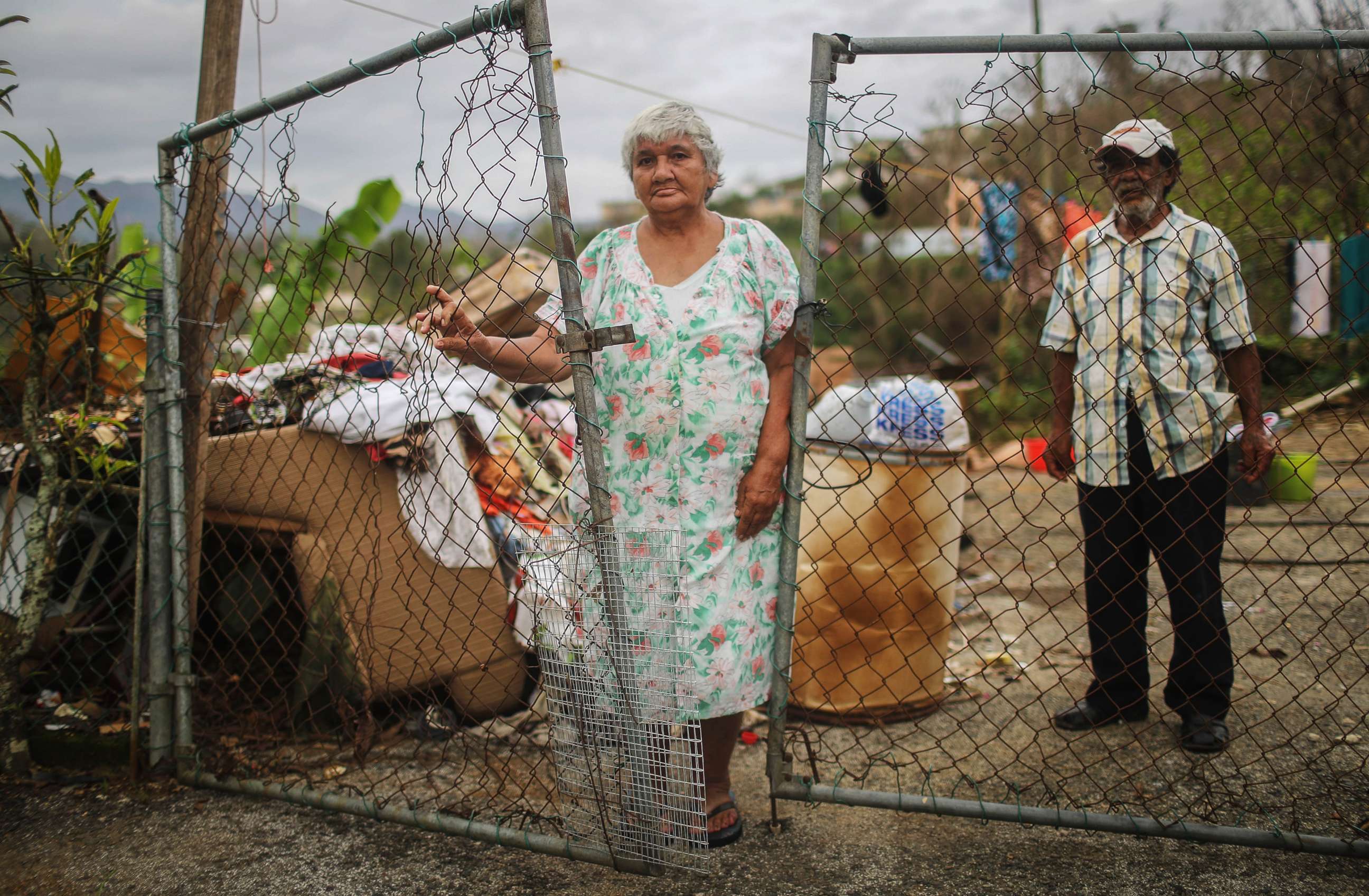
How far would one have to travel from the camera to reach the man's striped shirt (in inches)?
109

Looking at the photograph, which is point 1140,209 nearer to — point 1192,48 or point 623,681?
Result: point 1192,48

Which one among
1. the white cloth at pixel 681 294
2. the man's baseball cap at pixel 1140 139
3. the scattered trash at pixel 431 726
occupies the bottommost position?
the scattered trash at pixel 431 726

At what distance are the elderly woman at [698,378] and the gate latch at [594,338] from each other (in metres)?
0.21

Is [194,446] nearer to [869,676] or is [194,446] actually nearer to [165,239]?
[165,239]

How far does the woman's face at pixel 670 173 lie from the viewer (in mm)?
2410

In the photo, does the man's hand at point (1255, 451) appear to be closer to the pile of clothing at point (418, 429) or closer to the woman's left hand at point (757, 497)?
the woman's left hand at point (757, 497)

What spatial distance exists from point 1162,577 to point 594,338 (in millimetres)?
2057

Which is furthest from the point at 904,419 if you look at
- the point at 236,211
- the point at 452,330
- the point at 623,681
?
the point at 236,211

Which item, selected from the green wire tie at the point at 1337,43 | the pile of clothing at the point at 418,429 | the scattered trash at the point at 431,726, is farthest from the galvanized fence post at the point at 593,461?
the green wire tie at the point at 1337,43

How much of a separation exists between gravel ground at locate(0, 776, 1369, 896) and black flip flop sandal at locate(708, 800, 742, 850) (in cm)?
3

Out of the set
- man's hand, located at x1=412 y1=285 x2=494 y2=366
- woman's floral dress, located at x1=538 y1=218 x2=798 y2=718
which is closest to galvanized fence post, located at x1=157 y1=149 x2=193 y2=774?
man's hand, located at x1=412 y1=285 x2=494 y2=366

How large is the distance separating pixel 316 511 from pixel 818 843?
81.2 inches

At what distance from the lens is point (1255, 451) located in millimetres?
2812

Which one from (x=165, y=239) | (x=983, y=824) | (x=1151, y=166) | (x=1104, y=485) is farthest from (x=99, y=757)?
(x=1151, y=166)
